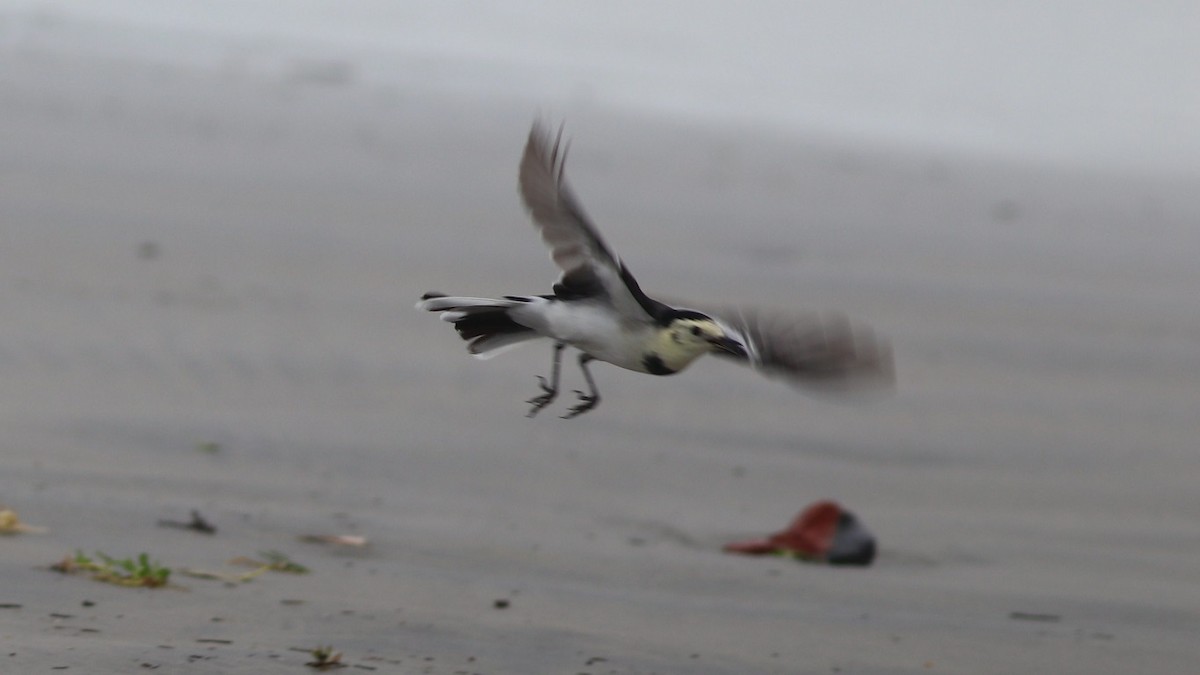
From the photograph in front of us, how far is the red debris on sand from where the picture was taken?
8.05 meters

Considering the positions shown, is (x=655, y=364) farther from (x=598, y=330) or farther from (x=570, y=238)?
(x=570, y=238)

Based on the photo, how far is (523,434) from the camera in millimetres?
9641

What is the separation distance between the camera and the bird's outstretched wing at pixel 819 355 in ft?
16.4

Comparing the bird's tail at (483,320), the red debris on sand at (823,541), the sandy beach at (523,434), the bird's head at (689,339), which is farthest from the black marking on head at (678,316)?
the red debris on sand at (823,541)

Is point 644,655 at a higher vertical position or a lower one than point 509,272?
lower

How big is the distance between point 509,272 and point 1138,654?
7.04 m

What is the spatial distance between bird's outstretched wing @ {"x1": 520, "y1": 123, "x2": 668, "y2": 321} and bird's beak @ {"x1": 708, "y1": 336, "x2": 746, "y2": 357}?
0.24m

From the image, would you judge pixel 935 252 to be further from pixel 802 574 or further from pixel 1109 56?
pixel 1109 56

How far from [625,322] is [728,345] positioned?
1.38ft

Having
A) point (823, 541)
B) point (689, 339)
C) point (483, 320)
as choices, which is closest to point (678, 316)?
point (689, 339)

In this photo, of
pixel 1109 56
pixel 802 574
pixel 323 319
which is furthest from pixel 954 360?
pixel 1109 56

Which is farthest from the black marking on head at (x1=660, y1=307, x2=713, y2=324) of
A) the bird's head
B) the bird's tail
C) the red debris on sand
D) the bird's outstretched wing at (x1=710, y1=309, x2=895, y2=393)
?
the red debris on sand

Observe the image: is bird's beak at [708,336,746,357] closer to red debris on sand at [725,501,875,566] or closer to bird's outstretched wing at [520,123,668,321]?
bird's outstretched wing at [520,123,668,321]

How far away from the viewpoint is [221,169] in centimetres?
1609
